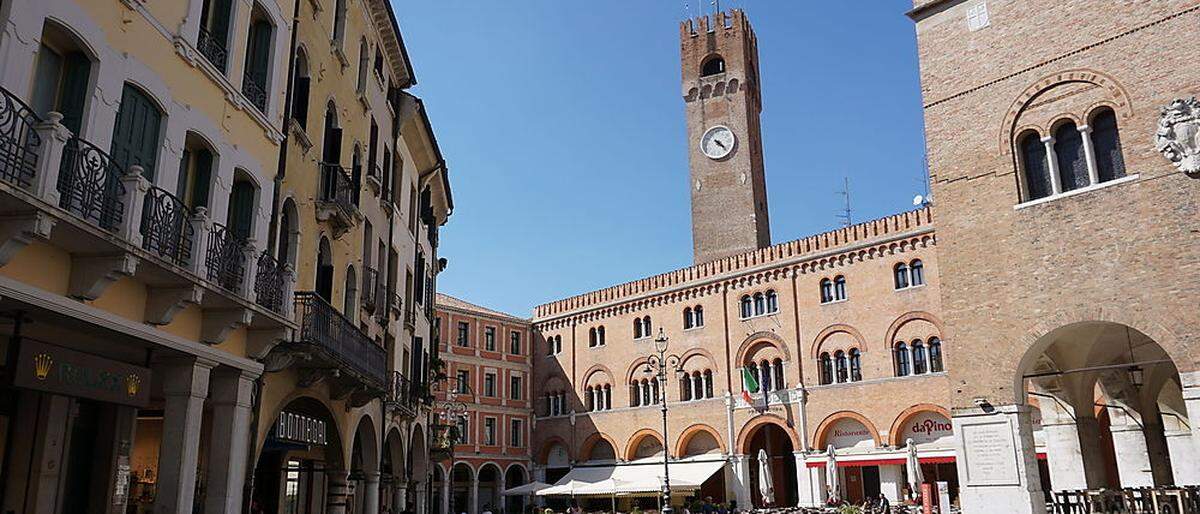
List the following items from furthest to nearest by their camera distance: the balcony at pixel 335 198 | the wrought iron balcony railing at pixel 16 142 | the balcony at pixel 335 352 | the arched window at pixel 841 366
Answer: the arched window at pixel 841 366, the balcony at pixel 335 198, the balcony at pixel 335 352, the wrought iron balcony railing at pixel 16 142

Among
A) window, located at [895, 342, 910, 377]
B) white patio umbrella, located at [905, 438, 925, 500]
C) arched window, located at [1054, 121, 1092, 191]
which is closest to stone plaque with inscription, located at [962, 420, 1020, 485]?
arched window, located at [1054, 121, 1092, 191]

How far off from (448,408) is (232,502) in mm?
22837

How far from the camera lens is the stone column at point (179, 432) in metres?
9.16

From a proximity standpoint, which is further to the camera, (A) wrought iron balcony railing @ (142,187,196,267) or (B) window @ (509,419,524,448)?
(B) window @ (509,419,524,448)

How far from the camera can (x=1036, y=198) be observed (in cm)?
1605

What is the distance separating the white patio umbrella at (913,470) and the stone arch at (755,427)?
5.87 meters

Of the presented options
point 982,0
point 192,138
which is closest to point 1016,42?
point 982,0

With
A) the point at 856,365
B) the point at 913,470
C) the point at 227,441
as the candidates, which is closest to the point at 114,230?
the point at 227,441

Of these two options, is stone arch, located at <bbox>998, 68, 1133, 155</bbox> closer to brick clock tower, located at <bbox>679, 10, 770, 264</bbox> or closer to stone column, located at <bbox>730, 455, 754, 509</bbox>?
stone column, located at <bbox>730, 455, 754, 509</bbox>

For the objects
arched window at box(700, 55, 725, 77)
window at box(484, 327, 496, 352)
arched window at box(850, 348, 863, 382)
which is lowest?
arched window at box(850, 348, 863, 382)

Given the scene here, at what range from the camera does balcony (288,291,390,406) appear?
39.1 feet

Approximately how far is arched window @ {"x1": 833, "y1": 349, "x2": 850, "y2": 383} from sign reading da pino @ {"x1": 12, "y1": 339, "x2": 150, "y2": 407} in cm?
3166

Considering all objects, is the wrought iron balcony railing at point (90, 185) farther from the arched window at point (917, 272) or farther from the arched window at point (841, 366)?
the arched window at point (841, 366)

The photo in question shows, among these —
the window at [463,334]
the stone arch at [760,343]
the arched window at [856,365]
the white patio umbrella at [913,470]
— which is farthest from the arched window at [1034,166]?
the window at [463,334]
